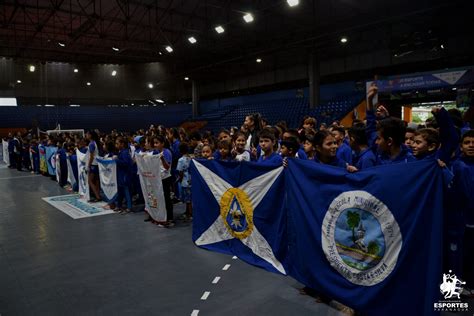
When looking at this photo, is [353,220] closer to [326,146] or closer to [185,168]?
[326,146]

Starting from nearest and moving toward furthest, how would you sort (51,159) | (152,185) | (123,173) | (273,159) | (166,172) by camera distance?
(273,159) → (166,172) → (152,185) → (123,173) → (51,159)

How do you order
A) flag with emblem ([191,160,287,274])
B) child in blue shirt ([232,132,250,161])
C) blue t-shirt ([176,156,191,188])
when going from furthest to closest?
blue t-shirt ([176,156,191,188]), child in blue shirt ([232,132,250,161]), flag with emblem ([191,160,287,274])

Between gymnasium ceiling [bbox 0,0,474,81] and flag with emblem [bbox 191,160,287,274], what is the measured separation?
33.7ft

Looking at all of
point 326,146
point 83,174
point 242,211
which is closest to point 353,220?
point 326,146

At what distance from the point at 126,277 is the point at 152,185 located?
2.34m

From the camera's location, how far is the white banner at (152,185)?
5.74 meters

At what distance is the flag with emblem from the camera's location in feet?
12.0

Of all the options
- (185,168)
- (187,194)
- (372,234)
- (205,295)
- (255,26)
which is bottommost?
(205,295)

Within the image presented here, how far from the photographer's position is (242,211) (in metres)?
4.07

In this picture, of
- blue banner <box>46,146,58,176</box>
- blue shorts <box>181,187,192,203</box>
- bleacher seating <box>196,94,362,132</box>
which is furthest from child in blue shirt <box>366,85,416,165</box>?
bleacher seating <box>196,94,362,132</box>

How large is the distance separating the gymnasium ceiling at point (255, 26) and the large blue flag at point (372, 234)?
1136cm

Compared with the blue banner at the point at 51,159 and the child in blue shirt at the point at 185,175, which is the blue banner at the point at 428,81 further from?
the blue banner at the point at 51,159

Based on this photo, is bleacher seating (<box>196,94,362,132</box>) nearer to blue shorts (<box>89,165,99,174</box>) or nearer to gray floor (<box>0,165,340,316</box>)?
blue shorts (<box>89,165,99,174</box>)

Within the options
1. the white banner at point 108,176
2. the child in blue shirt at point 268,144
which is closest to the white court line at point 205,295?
the child in blue shirt at point 268,144
